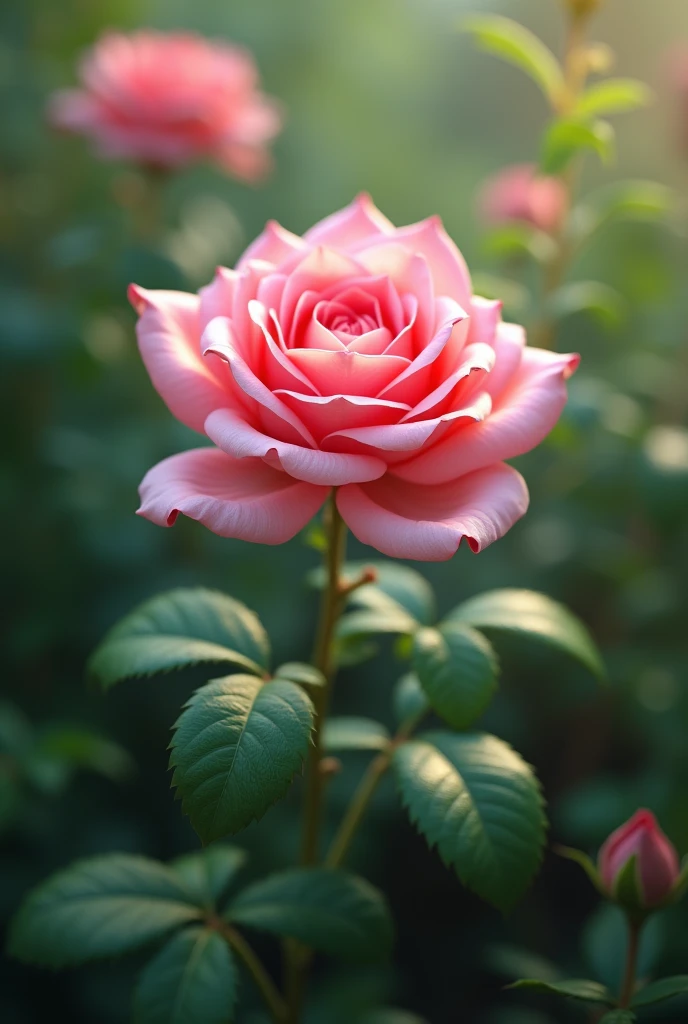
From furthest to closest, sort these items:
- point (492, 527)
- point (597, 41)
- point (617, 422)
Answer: point (597, 41), point (617, 422), point (492, 527)

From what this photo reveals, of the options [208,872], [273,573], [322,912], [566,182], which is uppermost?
[566,182]

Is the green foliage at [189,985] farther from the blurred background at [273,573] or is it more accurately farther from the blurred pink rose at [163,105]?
the blurred pink rose at [163,105]

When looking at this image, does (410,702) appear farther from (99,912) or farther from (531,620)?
(99,912)

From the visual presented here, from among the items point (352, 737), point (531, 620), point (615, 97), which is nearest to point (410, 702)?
point (352, 737)

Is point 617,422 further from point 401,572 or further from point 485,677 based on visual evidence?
point 485,677

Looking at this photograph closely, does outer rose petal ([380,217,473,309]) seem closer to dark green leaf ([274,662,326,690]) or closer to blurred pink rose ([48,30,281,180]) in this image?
dark green leaf ([274,662,326,690])

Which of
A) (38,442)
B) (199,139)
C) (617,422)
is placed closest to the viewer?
(617,422)

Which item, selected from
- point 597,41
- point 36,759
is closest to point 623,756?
point 36,759

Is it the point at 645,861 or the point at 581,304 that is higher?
the point at 581,304
